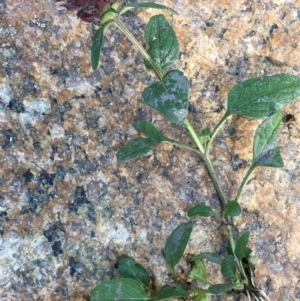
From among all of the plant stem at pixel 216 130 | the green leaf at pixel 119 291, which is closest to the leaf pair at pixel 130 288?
the green leaf at pixel 119 291

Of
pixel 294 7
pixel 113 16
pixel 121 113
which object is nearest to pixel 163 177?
pixel 121 113

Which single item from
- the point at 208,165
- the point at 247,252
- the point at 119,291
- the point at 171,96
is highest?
the point at 171,96

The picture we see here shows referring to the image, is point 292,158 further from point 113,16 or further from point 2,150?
point 2,150

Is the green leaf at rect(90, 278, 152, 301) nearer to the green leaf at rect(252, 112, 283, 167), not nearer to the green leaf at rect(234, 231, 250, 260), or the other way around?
the green leaf at rect(234, 231, 250, 260)

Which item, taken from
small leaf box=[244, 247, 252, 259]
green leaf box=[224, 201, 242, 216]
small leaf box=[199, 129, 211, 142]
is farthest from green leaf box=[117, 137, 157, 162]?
small leaf box=[244, 247, 252, 259]

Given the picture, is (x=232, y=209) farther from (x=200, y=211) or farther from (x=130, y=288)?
(x=130, y=288)

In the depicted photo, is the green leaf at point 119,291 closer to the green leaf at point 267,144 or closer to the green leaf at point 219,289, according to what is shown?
the green leaf at point 219,289

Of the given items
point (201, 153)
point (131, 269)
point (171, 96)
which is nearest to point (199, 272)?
point (131, 269)
